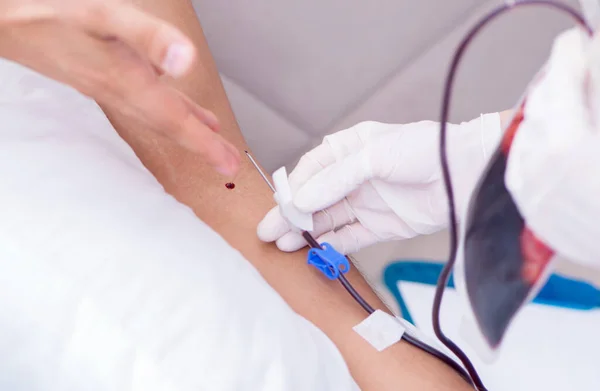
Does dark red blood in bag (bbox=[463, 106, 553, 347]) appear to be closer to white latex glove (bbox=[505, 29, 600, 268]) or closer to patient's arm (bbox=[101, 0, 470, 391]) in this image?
white latex glove (bbox=[505, 29, 600, 268])

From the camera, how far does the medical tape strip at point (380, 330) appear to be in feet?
2.52

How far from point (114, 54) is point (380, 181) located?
491 mm

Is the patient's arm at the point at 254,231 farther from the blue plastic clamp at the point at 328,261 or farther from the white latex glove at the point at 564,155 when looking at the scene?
the white latex glove at the point at 564,155

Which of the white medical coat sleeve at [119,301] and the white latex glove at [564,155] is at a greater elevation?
the white latex glove at [564,155]

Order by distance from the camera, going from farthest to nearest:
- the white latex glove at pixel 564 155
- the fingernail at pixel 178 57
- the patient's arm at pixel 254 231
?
the patient's arm at pixel 254 231, the fingernail at pixel 178 57, the white latex glove at pixel 564 155

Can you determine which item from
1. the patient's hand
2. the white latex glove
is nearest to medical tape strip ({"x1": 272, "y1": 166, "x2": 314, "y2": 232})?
the patient's hand

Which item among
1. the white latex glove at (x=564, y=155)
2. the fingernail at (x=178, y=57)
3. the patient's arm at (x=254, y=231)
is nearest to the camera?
the white latex glove at (x=564, y=155)

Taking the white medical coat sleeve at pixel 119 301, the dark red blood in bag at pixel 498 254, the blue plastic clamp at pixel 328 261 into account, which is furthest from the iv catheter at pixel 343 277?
the dark red blood in bag at pixel 498 254

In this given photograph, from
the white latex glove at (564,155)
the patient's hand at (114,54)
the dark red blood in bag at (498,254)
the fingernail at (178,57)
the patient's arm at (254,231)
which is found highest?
the white latex glove at (564,155)

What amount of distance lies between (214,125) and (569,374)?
0.79 metres

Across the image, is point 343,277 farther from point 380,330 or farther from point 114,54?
point 114,54

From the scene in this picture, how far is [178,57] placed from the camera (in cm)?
51

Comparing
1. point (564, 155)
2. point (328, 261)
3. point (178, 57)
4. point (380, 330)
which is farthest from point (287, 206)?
point (564, 155)

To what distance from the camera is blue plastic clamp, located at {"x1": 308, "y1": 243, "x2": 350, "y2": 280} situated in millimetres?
789
